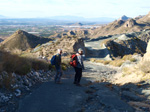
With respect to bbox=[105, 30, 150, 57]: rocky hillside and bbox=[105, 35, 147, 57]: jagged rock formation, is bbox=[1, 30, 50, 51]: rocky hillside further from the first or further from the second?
bbox=[105, 35, 147, 57]: jagged rock formation

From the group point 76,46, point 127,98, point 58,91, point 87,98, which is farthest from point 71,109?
point 76,46

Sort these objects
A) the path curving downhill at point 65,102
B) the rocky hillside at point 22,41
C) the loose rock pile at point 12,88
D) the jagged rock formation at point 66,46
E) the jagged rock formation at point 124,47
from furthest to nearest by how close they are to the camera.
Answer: the rocky hillside at point 22,41
the jagged rock formation at point 124,47
the jagged rock formation at point 66,46
the loose rock pile at point 12,88
the path curving downhill at point 65,102

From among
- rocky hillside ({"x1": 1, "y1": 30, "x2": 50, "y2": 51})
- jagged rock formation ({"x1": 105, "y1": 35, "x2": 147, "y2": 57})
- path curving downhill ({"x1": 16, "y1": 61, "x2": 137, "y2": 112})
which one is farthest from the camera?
rocky hillside ({"x1": 1, "y1": 30, "x2": 50, "y2": 51})

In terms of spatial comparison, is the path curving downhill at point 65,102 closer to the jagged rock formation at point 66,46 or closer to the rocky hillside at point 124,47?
the jagged rock formation at point 66,46

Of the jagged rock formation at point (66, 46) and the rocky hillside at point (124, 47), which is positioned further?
the rocky hillside at point (124, 47)

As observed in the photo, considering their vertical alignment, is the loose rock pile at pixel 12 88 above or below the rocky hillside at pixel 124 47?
above

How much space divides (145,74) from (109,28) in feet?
515

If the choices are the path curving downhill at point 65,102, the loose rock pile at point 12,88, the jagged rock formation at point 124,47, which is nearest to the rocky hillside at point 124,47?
the jagged rock formation at point 124,47

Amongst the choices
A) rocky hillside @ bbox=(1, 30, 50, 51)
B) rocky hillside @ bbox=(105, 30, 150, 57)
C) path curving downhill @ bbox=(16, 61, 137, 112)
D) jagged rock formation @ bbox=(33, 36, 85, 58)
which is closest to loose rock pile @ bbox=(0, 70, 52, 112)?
path curving downhill @ bbox=(16, 61, 137, 112)

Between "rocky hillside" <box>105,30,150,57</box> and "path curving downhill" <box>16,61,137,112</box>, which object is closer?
"path curving downhill" <box>16,61,137,112</box>

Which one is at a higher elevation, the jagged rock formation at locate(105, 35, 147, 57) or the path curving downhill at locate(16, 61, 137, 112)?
the path curving downhill at locate(16, 61, 137, 112)

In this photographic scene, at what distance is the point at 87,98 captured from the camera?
6.06m

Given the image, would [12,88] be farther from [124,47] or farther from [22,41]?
[22,41]

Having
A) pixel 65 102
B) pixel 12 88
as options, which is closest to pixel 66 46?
pixel 12 88
